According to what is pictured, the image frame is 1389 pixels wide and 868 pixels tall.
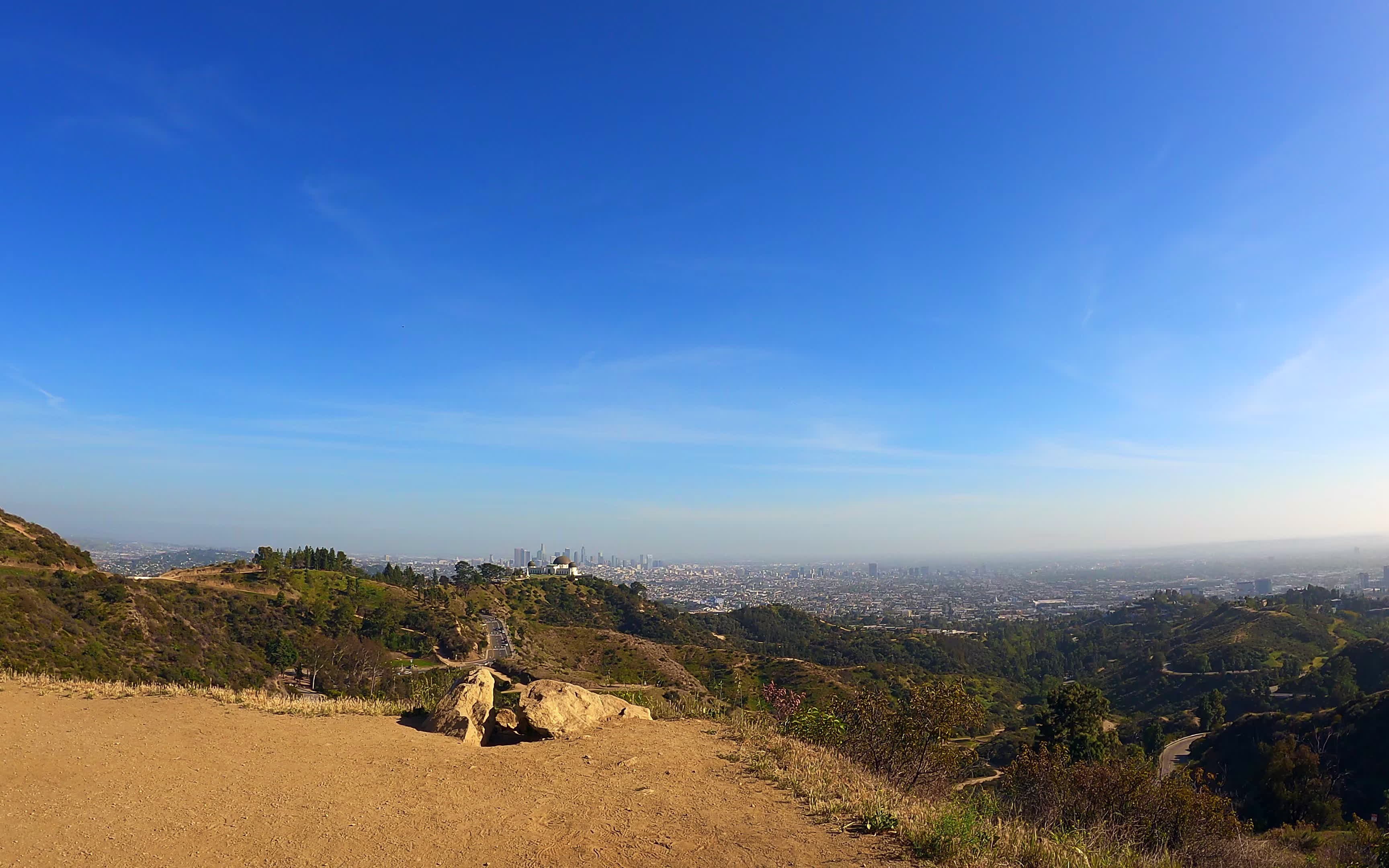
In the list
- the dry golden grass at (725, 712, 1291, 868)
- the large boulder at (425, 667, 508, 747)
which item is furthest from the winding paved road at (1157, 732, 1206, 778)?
the large boulder at (425, 667, 508, 747)

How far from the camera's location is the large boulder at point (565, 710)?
10.1 m

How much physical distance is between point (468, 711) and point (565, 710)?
1562 millimetres

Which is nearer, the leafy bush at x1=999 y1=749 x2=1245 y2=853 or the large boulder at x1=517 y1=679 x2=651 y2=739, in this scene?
the leafy bush at x1=999 y1=749 x2=1245 y2=853

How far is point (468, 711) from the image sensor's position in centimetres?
1032

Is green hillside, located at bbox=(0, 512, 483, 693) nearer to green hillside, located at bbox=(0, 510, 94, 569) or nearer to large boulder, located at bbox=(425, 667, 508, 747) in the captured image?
green hillside, located at bbox=(0, 510, 94, 569)

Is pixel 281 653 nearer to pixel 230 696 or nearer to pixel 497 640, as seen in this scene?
pixel 497 640

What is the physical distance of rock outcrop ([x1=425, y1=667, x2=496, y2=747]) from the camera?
999 cm

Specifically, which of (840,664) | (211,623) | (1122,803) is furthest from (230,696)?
(840,664)

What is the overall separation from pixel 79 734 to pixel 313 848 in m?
6.59

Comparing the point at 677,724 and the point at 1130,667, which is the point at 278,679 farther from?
the point at 1130,667

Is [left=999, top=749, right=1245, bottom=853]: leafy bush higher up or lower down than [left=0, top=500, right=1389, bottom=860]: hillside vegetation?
higher up

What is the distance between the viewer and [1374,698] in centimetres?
3600

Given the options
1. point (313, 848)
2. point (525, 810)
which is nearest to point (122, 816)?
point (313, 848)

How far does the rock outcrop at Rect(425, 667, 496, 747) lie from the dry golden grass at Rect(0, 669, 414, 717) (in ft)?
5.27
